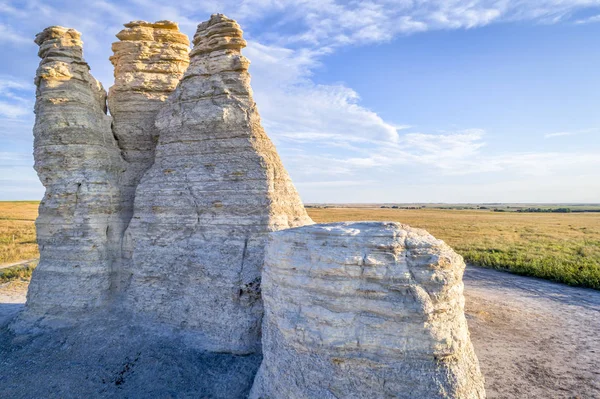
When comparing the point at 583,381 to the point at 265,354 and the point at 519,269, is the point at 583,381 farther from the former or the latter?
the point at 519,269

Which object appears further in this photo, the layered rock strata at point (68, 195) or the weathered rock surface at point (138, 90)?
the weathered rock surface at point (138, 90)

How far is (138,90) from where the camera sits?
11.9 m

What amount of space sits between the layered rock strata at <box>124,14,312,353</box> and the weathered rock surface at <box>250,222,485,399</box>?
9.82 feet

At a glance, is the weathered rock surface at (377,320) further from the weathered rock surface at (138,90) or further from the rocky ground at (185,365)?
the weathered rock surface at (138,90)

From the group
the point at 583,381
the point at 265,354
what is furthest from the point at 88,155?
the point at 583,381

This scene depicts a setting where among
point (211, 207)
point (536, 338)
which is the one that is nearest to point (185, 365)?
point (211, 207)

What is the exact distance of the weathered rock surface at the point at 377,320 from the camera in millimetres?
6051

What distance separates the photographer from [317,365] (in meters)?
6.41

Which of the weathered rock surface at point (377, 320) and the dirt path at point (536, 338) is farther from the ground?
the weathered rock surface at point (377, 320)

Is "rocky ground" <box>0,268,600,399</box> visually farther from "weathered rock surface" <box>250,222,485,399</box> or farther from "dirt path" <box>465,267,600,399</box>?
"weathered rock surface" <box>250,222,485,399</box>

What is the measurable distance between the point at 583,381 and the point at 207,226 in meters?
11.5

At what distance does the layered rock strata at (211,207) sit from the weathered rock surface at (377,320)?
2.99m

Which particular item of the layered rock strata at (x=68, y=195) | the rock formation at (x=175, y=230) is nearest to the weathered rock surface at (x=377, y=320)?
the rock formation at (x=175, y=230)

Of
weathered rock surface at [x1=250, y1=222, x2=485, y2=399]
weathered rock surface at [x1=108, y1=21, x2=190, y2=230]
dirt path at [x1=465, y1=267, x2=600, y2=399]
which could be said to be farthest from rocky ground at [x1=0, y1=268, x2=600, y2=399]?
weathered rock surface at [x1=108, y1=21, x2=190, y2=230]
